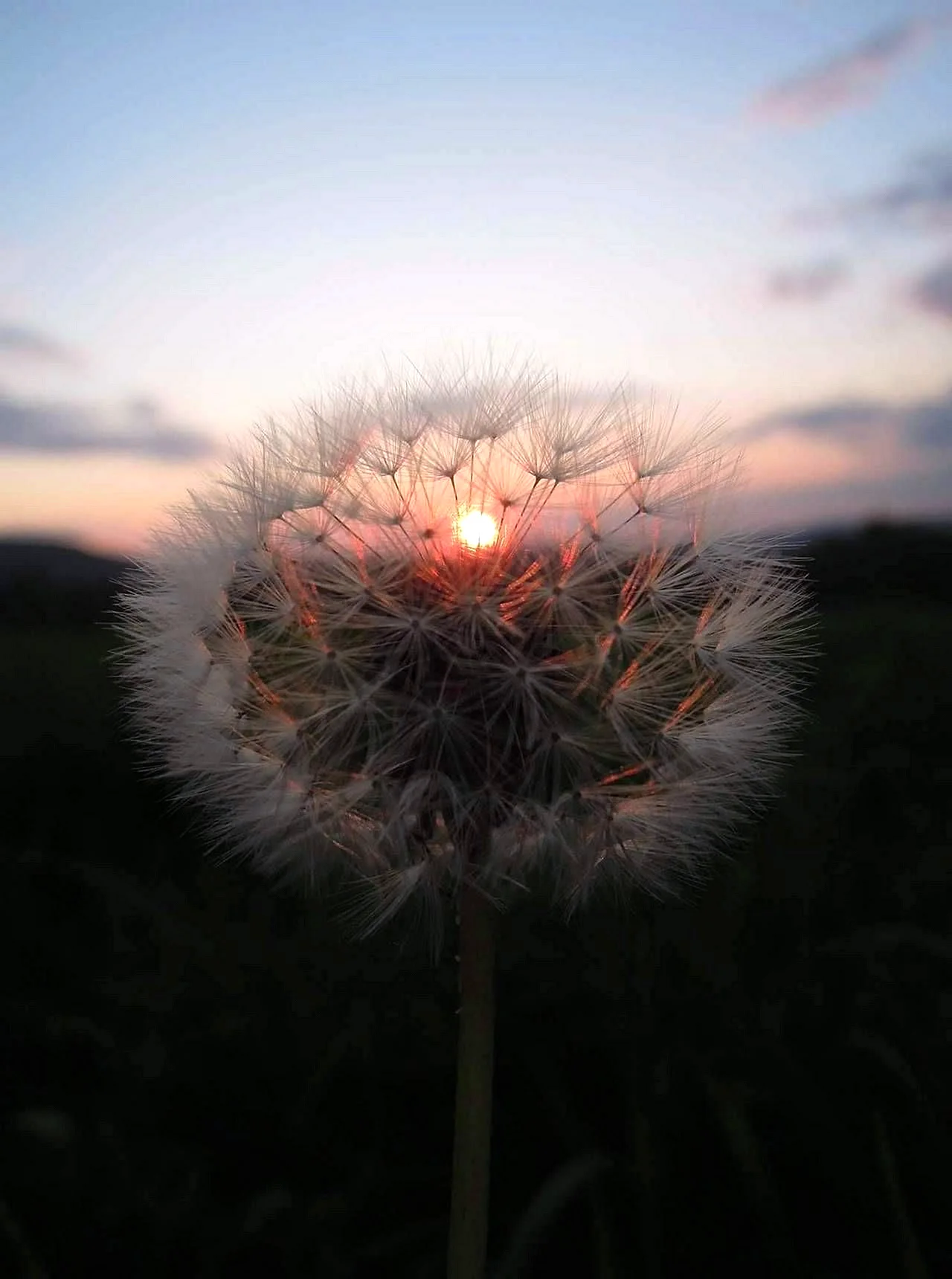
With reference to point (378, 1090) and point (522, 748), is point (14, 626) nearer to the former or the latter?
point (378, 1090)

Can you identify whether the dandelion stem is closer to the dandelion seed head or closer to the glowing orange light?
the dandelion seed head

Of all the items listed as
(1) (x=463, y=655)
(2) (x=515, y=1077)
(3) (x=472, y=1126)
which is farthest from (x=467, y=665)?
(2) (x=515, y=1077)

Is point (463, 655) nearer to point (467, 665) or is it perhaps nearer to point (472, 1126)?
point (467, 665)

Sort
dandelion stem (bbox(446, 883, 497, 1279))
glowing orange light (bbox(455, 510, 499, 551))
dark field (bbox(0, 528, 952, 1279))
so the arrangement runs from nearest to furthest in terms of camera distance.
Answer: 1. dandelion stem (bbox(446, 883, 497, 1279))
2. glowing orange light (bbox(455, 510, 499, 551))
3. dark field (bbox(0, 528, 952, 1279))

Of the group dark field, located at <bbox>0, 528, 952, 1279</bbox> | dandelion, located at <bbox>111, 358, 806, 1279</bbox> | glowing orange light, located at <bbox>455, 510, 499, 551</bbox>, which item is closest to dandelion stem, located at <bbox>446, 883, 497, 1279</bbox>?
dandelion, located at <bbox>111, 358, 806, 1279</bbox>

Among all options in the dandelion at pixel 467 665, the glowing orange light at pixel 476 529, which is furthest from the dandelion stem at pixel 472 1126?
the glowing orange light at pixel 476 529

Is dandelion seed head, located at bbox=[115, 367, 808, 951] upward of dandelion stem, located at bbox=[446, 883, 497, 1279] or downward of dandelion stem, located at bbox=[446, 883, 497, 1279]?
upward

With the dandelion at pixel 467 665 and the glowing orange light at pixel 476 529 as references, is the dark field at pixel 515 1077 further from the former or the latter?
the glowing orange light at pixel 476 529
